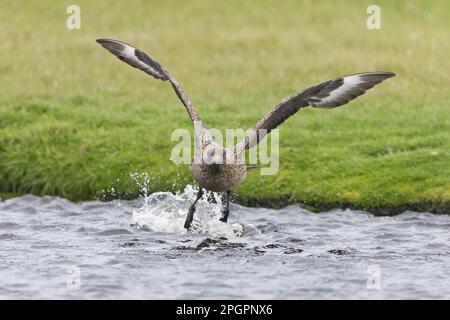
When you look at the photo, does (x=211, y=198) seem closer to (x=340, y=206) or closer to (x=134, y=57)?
(x=340, y=206)

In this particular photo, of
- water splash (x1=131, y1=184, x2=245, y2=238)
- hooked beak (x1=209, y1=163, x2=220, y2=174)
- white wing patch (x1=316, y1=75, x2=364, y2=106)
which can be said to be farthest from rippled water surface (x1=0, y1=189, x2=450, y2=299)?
white wing patch (x1=316, y1=75, x2=364, y2=106)

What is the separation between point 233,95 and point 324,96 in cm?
621

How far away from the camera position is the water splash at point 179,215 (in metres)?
13.9

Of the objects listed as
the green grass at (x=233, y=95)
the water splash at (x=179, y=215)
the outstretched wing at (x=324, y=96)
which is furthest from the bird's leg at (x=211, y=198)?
the outstretched wing at (x=324, y=96)

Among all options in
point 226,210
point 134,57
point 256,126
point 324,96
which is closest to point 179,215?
point 226,210

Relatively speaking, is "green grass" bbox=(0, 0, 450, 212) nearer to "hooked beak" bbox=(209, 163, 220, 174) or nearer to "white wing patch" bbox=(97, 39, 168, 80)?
"white wing patch" bbox=(97, 39, 168, 80)

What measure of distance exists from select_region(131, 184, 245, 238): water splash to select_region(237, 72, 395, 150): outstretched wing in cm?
129

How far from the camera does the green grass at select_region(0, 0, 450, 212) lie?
15.9 m

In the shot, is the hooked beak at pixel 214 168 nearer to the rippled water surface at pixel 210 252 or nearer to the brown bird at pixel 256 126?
the brown bird at pixel 256 126

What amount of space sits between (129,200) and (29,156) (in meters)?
2.09

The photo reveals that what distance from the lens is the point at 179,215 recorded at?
1484 cm

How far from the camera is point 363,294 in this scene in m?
10.9

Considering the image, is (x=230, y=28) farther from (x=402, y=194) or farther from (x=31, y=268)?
(x=31, y=268)
